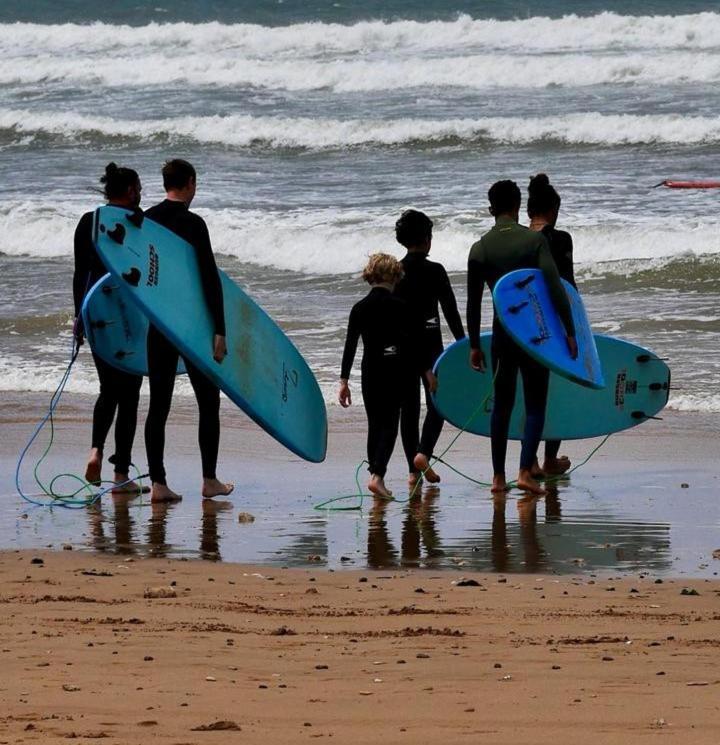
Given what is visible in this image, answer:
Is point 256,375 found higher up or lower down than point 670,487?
higher up

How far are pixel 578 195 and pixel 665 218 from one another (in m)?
2.00

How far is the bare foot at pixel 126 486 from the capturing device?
6.98 meters

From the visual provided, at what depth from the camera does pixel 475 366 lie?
6867mm

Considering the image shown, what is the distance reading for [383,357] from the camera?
271 inches

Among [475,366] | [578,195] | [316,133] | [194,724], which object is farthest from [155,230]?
[316,133]

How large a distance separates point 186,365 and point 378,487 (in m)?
1.04

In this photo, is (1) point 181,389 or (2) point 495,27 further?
(2) point 495,27

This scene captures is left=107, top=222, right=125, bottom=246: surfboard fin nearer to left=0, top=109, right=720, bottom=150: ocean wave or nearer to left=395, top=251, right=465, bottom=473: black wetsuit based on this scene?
left=395, top=251, right=465, bottom=473: black wetsuit

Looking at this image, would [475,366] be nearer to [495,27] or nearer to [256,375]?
[256,375]

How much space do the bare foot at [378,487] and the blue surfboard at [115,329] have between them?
4.02 ft

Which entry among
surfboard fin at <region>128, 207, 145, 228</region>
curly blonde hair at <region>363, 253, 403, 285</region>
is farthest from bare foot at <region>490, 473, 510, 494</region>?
surfboard fin at <region>128, 207, 145, 228</region>

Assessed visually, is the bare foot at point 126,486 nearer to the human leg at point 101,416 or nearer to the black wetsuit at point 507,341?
the human leg at point 101,416

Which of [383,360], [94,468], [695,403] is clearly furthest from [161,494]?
[695,403]

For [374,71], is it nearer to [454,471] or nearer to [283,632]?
[454,471]
